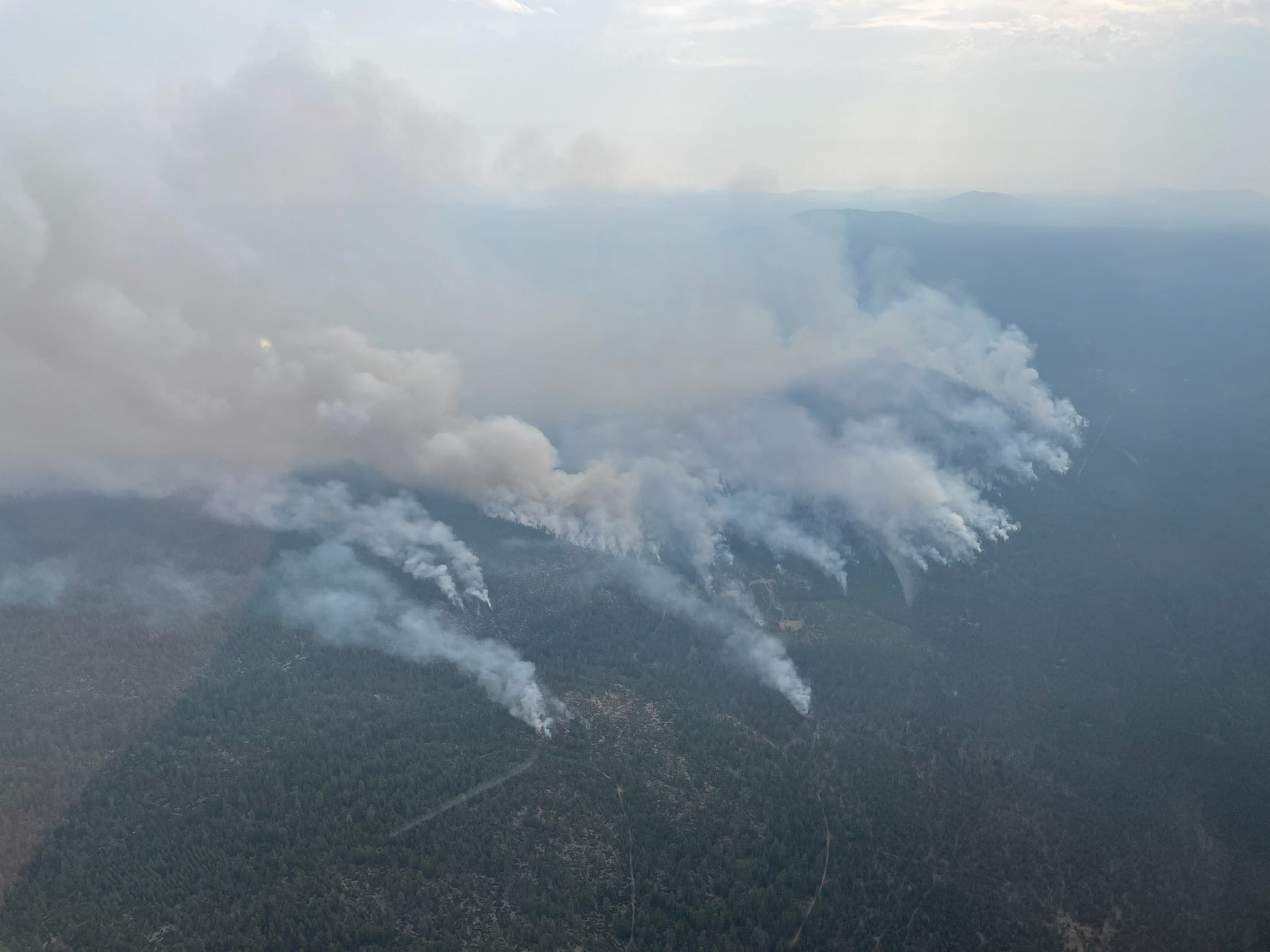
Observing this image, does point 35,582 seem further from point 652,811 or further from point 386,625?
point 652,811

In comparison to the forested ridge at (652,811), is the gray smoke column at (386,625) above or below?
below

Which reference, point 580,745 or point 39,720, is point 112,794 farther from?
point 580,745

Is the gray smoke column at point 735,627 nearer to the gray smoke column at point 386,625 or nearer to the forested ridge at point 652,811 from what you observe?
the forested ridge at point 652,811

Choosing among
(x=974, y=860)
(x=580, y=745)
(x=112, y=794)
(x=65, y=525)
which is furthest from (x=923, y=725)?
(x=65, y=525)

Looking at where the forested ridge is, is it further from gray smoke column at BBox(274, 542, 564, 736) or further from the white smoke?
the white smoke

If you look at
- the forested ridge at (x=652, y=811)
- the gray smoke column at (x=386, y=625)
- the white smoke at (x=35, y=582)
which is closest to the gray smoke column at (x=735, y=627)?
the forested ridge at (x=652, y=811)

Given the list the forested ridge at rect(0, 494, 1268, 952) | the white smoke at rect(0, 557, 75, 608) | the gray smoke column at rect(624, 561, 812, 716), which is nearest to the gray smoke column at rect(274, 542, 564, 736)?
the forested ridge at rect(0, 494, 1268, 952)
